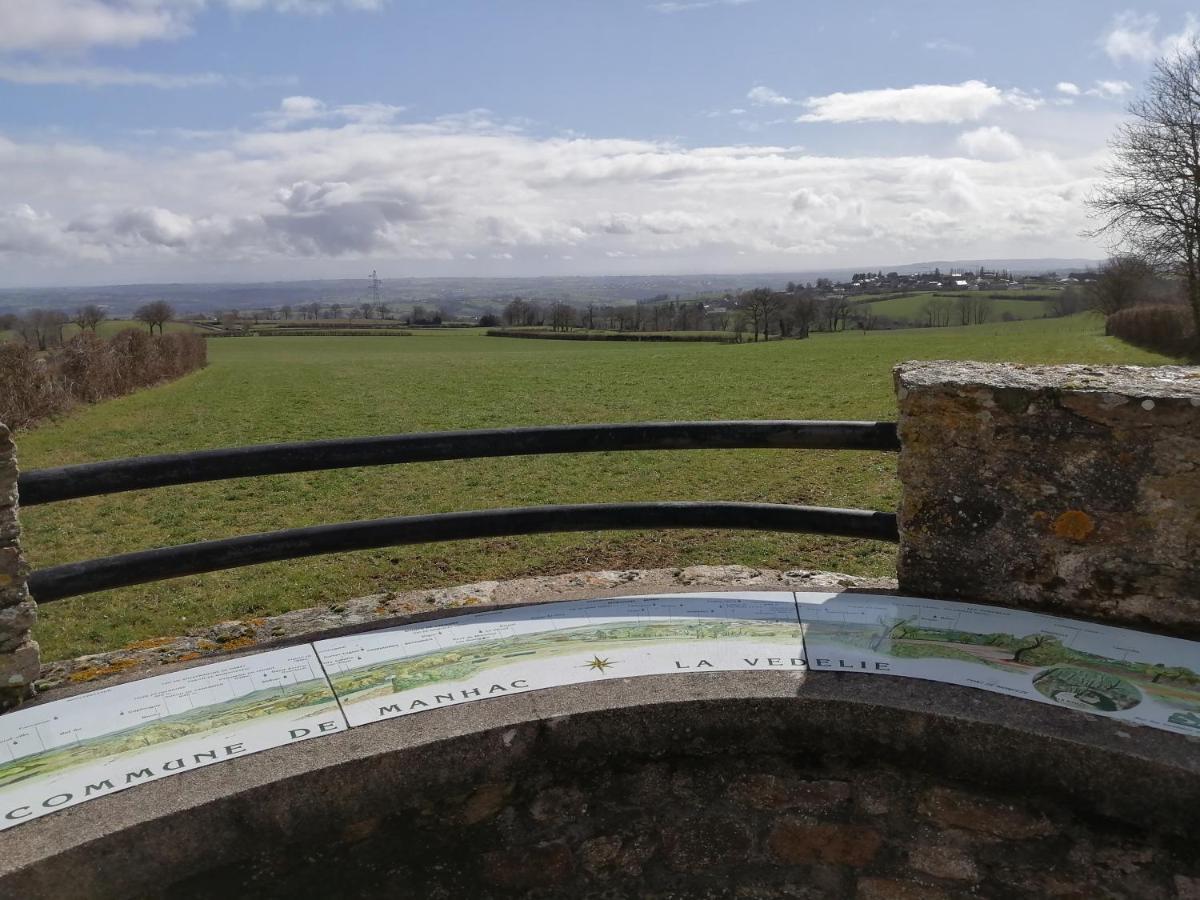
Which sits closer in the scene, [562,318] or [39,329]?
[39,329]

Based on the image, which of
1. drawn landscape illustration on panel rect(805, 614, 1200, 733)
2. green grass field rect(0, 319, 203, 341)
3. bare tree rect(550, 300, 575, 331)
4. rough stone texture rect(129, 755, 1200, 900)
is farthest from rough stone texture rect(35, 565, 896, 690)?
bare tree rect(550, 300, 575, 331)

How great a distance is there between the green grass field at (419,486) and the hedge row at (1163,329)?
14.9 metres

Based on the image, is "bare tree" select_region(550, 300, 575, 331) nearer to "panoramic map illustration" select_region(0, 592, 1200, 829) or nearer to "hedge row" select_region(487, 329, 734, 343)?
"hedge row" select_region(487, 329, 734, 343)

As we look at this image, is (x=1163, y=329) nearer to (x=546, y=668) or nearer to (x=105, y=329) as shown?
(x=546, y=668)

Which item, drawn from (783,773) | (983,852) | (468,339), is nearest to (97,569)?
(783,773)

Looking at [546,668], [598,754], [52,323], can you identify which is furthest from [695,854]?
[52,323]

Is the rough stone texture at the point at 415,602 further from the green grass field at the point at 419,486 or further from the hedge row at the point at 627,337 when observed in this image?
the hedge row at the point at 627,337

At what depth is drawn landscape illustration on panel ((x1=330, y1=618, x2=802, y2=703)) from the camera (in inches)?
108

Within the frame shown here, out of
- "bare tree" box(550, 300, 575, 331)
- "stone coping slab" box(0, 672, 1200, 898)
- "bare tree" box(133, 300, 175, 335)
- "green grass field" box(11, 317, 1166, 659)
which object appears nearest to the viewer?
"stone coping slab" box(0, 672, 1200, 898)

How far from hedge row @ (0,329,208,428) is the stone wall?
17.3 m

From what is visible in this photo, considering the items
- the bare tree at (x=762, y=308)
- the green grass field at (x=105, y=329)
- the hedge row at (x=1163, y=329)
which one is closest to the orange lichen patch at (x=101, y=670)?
the green grass field at (x=105, y=329)

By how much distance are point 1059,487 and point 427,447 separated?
228 cm

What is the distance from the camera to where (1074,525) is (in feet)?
10.00

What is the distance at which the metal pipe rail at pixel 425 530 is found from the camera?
10.1 feet
